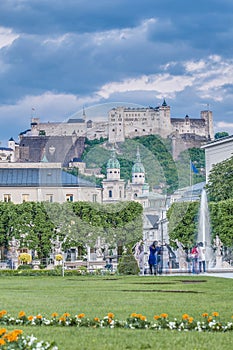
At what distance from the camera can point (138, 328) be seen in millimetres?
11562

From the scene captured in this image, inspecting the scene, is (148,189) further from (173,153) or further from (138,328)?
(138,328)

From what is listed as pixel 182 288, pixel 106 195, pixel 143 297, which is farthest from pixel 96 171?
pixel 143 297

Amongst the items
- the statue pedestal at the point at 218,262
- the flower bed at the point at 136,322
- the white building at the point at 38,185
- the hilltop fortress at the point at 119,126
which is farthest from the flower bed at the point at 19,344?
the statue pedestal at the point at 218,262

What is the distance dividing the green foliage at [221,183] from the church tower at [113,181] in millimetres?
36061

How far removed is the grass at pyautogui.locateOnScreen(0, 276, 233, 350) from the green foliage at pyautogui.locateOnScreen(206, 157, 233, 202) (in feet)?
120

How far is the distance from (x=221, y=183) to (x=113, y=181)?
39.6m

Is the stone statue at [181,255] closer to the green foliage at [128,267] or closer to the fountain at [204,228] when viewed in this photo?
the fountain at [204,228]

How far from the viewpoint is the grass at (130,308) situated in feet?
33.3

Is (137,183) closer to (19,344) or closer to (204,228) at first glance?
(19,344)

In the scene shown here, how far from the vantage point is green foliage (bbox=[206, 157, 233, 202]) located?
58.8 meters

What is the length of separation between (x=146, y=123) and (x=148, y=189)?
6.22 m

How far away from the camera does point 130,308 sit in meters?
14.7

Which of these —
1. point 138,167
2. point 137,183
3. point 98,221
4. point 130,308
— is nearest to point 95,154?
point 138,167

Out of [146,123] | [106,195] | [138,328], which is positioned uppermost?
[146,123]
